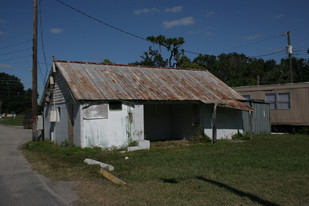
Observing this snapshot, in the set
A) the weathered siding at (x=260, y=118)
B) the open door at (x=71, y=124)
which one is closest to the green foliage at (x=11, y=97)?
the open door at (x=71, y=124)

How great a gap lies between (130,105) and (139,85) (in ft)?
6.96

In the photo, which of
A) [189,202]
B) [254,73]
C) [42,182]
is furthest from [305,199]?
[254,73]

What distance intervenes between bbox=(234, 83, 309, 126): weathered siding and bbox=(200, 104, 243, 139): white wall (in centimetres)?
416

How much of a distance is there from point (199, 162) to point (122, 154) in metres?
3.48

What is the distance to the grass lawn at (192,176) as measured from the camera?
6.10 metres

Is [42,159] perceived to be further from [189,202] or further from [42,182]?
[189,202]

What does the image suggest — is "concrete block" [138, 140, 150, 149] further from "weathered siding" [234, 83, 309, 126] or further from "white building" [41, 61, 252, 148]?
"weathered siding" [234, 83, 309, 126]

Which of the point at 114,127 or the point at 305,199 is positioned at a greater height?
the point at 114,127

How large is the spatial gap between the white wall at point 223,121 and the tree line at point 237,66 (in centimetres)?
1969

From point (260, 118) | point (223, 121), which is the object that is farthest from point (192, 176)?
point (260, 118)

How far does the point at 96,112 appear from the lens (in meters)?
13.2

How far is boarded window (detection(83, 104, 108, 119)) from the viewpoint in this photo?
42.7 feet

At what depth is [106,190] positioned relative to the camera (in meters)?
6.91

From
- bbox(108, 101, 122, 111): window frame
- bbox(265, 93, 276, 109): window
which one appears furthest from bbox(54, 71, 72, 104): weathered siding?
bbox(265, 93, 276, 109): window
